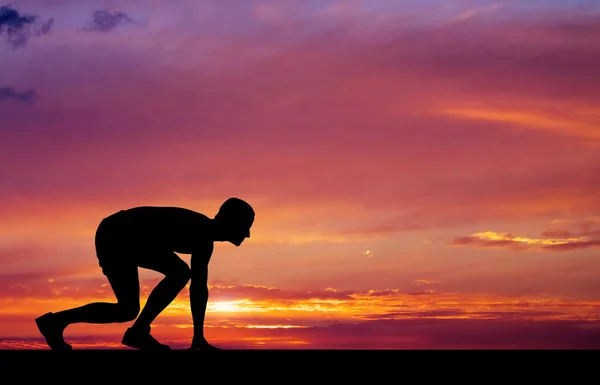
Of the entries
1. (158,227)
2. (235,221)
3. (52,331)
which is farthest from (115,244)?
(235,221)

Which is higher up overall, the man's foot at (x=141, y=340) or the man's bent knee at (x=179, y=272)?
the man's bent knee at (x=179, y=272)

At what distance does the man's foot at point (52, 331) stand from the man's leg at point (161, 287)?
3.41ft

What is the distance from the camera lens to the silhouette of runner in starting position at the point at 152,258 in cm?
1380

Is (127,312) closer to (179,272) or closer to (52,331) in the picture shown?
(179,272)

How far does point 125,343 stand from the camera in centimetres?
1387

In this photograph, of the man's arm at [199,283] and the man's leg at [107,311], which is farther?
the man's leg at [107,311]

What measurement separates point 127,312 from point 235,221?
2201 mm

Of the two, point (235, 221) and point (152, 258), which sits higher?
point (235, 221)

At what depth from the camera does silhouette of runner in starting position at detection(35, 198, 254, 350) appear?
13805 mm

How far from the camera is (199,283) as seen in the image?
13.9 meters

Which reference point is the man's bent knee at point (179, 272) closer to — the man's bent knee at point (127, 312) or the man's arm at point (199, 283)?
the man's arm at point (199, 283)

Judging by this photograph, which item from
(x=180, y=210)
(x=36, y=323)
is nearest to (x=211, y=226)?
(x=180, y=210)

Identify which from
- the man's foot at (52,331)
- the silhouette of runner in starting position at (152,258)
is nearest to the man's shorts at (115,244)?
the silhouette of runner in starting position at (152,258)
